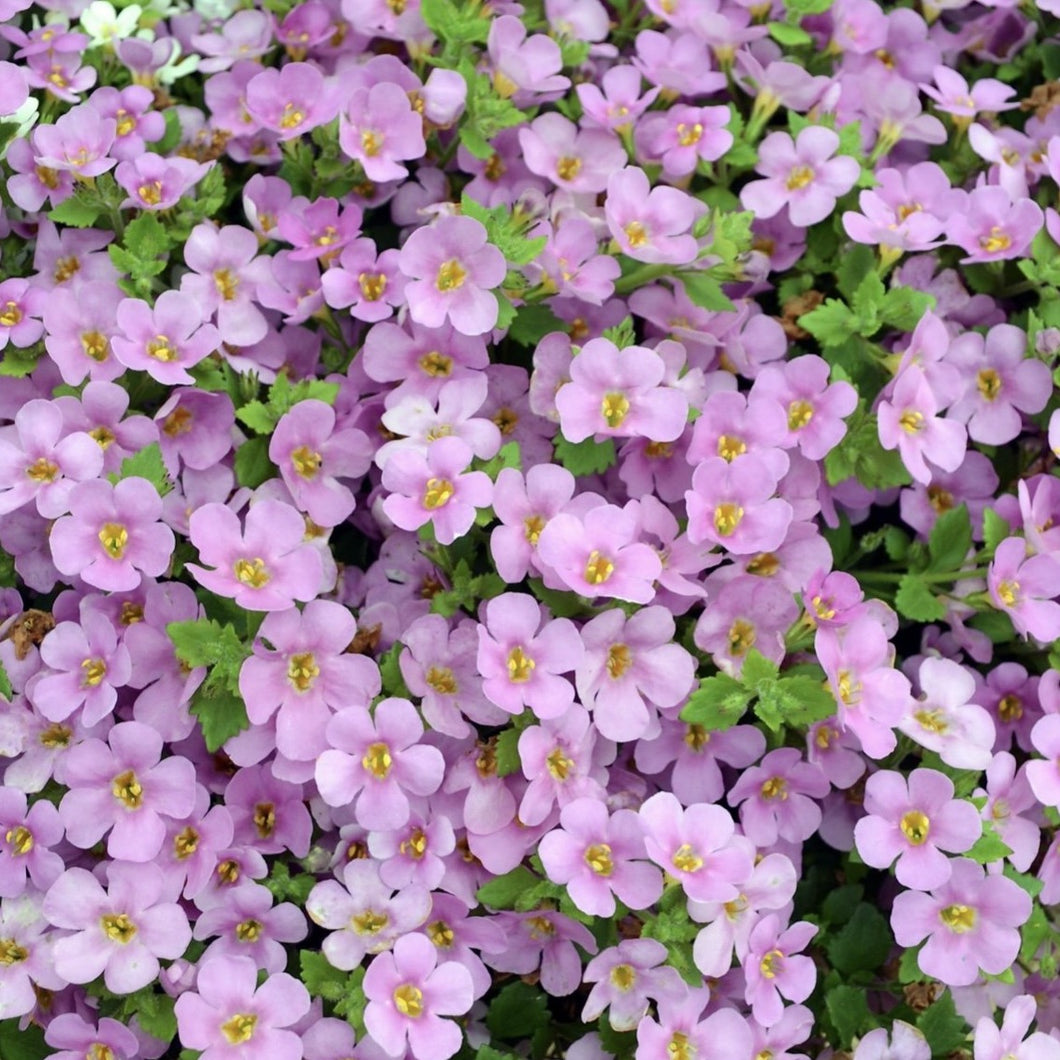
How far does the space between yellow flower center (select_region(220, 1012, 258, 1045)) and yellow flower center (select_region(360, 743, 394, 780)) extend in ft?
1.25

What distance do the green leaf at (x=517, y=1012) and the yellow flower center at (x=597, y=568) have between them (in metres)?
0.67

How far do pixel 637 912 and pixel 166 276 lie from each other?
1.37m

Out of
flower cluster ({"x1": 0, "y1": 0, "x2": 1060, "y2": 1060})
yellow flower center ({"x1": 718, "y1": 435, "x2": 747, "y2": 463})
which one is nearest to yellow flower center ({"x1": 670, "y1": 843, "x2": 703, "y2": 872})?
flower cluster ({"x1": 0, "y1": 0, "x2": 1060, "y2": 1060})

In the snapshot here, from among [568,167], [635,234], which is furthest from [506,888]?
Result: [568,167]

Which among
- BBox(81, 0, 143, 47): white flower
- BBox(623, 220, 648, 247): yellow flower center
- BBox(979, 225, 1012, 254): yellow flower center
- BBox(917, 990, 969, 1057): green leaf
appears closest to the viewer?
BBox(917, 990, 969, 1057): green leaf

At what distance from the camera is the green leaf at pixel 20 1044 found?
6.20ft

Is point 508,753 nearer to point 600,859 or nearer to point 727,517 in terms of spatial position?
point 600,859

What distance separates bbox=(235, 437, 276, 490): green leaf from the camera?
205 centimetres

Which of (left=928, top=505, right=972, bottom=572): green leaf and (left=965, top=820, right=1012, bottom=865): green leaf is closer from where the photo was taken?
(left=965, top=820, right=1012, bottom=865): green leaf

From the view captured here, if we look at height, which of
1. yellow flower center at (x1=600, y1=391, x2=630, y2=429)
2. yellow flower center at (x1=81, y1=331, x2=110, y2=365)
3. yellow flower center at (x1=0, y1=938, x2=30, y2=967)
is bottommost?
yellow flower center at (x1=0, y1=938, x2=30, y2=967)

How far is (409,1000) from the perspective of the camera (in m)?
1.76

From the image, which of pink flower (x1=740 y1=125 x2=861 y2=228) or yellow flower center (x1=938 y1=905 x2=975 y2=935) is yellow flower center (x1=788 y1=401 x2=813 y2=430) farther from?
yellow flower center (x1=938 y1=905 x2=975 y2=935)

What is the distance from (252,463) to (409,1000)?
0.88 metres

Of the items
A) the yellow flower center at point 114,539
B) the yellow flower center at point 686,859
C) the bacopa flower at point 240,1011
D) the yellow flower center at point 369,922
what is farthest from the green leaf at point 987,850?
the yellow flower center at point 114,539
